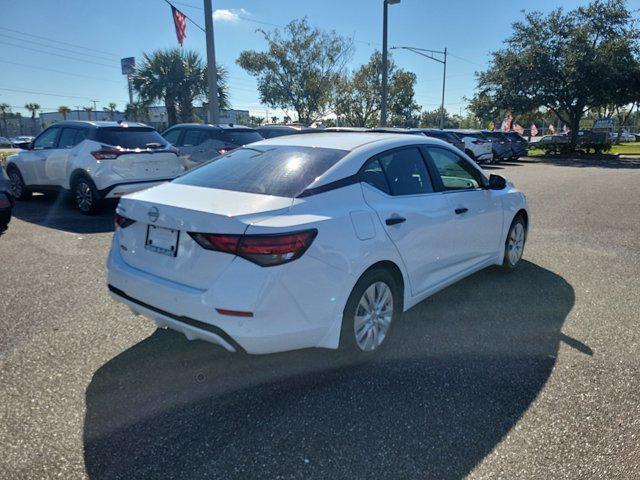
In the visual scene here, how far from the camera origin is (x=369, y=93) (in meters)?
35.2

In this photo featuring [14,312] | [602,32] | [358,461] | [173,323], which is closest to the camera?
[358,461]

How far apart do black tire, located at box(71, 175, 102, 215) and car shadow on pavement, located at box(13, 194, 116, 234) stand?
0.47 ft

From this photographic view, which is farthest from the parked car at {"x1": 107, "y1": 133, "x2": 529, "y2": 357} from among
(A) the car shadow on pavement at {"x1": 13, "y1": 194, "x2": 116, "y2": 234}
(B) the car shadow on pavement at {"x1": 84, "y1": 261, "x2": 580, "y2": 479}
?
(A) the car shadow on pavement at {"x1": 13, "y1": 194, "x2": 116, "y2": 234}

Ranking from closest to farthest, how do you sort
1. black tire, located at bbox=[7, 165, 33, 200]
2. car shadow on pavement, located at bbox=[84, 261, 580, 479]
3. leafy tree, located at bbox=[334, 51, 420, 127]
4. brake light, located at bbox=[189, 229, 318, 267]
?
car shadow on pavement, located at bbox=[84, 261, 580, 479], brake light, located at bbox=[189, 229, 318, 267], black tire, located at bbox=[7, 165, 33, 200], leafy tree, located at bbox=[334, 51, 420, 127]

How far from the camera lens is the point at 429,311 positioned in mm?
4305

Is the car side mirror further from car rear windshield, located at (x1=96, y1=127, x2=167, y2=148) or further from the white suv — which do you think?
car rear windshield, located at (x1=96, y1=127, x2=167, y2=148)

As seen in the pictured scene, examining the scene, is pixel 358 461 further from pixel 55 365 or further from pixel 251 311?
pixel 55 365

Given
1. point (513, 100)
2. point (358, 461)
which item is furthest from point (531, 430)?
point (513, 100)

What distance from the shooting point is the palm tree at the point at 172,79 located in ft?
78.4

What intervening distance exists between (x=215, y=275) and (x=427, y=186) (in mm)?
2022

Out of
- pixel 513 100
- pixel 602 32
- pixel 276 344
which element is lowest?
pixel 276 344

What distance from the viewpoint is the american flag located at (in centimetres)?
1555

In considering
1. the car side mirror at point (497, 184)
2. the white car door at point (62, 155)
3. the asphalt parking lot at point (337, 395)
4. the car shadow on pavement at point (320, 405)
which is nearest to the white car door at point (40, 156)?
the white car door at point (62, 155)

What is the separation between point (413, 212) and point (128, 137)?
21.1 feet
